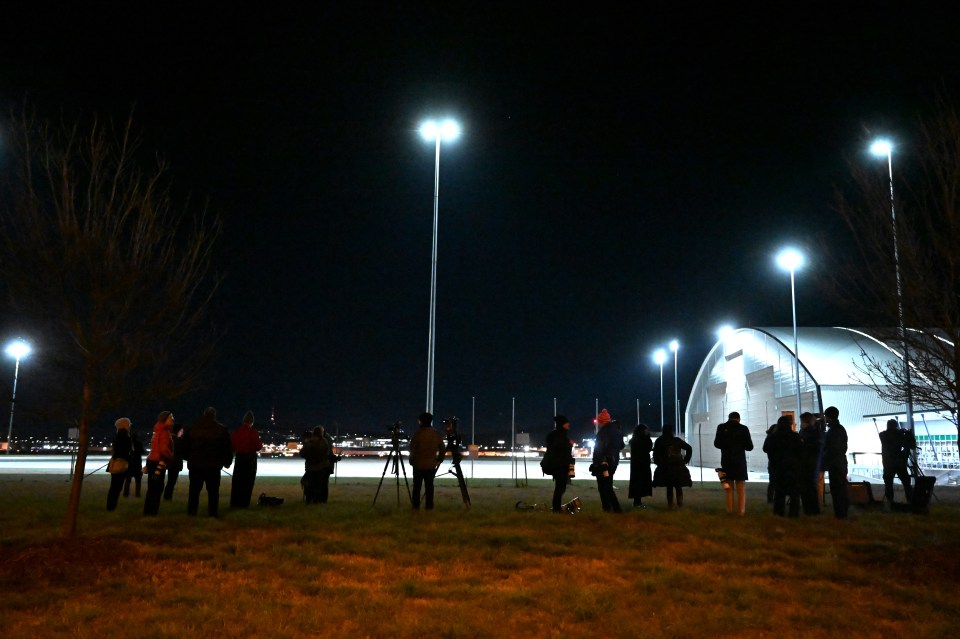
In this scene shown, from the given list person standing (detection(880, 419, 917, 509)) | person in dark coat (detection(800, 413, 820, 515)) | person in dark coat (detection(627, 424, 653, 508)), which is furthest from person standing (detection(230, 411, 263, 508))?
person standing (detection(880, 419, 917, 509))

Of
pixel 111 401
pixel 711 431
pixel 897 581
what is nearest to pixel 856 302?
pixel 897 581

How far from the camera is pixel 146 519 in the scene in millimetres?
11016

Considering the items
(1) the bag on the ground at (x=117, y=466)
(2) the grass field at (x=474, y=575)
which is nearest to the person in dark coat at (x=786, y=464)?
(2) the grass field at (x=474, y=575)

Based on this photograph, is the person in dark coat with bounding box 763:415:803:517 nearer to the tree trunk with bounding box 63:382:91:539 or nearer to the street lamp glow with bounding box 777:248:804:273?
the tree trunk with bounding box 63:382:91:539

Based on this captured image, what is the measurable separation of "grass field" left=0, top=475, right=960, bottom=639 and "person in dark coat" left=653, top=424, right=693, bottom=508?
5.78 feet

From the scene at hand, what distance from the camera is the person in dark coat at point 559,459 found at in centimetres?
1263

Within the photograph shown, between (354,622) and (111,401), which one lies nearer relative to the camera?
(354,622)

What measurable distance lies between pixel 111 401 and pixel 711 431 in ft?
141

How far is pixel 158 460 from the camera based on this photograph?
40.3 ft

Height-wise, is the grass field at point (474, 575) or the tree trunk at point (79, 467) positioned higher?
the tree trunk at point (79, 467)

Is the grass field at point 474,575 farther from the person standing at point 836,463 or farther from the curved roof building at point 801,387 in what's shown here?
the curved roof building at point 801,387

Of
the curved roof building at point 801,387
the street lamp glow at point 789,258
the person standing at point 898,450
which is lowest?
the person standing at point 898,450

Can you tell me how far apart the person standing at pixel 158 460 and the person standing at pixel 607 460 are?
7.08 meters

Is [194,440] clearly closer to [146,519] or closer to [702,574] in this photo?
[146,519]
